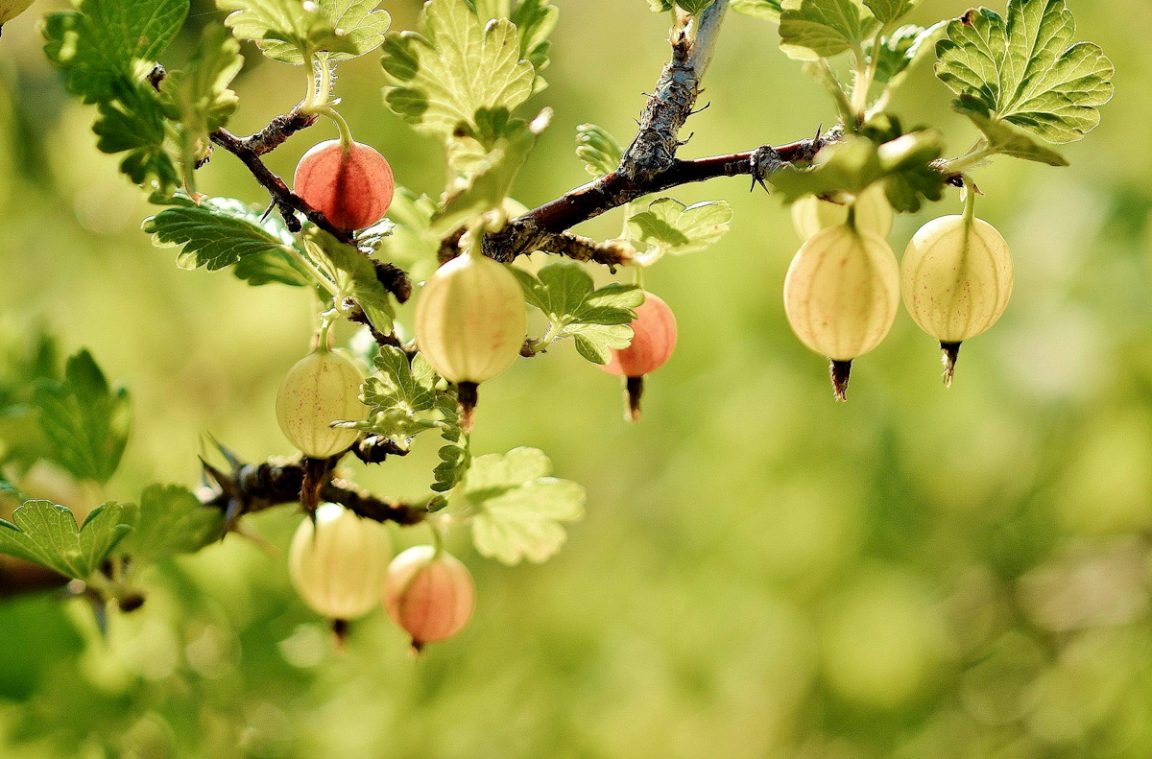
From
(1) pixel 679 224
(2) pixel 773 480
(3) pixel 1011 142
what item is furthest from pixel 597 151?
(2) pixel 773 480

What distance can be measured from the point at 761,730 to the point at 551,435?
432mm

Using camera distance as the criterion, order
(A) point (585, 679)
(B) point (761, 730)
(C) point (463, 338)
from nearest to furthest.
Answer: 1. (C) point (463, 338)
2. (A) point (585, 679)
3. (B) point (761, 730)

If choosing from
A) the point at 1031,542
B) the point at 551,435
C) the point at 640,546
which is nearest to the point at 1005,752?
the point at 1031,542

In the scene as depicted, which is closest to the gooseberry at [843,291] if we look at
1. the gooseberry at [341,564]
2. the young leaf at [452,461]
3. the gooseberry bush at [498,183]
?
the gooseberry bush at [498,183]

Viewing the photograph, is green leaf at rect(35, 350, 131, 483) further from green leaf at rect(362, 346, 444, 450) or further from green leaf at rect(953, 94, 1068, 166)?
green leaf at rect(953, 94, 1068, 166)

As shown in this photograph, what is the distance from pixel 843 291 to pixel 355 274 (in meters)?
0.13

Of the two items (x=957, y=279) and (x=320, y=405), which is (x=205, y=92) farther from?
(x=957, y=279)

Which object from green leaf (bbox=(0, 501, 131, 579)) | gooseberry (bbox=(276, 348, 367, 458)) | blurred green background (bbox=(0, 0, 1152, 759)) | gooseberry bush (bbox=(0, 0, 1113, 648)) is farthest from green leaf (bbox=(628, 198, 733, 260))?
blurred green background (bbox=(0, 0, 1152, 759))

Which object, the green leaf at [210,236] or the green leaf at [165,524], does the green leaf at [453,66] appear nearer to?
the green leaf at [210,236]

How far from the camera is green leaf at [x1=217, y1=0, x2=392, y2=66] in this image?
0.89ft

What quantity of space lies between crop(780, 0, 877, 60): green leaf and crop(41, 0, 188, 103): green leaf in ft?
0.55

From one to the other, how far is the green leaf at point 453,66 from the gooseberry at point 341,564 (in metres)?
0.21

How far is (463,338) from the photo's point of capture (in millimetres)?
251

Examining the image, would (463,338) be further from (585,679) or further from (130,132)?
(585,679)
